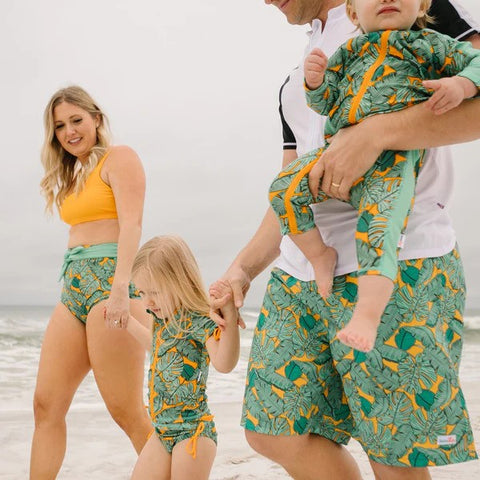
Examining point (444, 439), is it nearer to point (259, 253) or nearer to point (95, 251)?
point (259, 253)

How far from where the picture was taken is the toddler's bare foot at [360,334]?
1450 mm

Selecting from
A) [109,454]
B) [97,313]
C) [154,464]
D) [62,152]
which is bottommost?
[109,454]

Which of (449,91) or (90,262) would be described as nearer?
(449,91)

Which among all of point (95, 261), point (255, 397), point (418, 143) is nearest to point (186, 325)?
point (95, 261)

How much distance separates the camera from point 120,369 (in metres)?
3.25

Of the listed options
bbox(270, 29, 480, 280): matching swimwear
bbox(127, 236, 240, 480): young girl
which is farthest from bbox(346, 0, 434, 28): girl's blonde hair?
bbox(127, 236, 240, 480): young girl

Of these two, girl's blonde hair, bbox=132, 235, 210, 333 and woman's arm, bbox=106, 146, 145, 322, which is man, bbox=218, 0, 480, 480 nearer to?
girl's blonde hair, bbox=132, 235, 210, 333

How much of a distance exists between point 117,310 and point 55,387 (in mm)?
494

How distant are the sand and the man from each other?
266 centimetres

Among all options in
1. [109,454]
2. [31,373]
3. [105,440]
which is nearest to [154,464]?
[109,454]

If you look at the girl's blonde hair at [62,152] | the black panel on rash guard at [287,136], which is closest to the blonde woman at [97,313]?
the girl's blonde hair at [62,152]

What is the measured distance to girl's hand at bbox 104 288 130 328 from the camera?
3172 millimetres

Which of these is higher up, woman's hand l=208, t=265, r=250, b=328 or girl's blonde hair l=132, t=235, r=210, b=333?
woman's hand l=208, t=265, r=250, b=328

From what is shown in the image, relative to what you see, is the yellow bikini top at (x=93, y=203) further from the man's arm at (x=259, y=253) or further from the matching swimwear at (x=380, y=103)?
the matching swimwear at (x=380, y=103)
